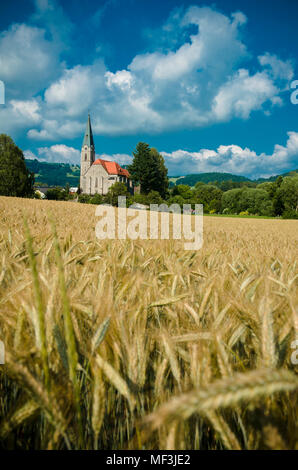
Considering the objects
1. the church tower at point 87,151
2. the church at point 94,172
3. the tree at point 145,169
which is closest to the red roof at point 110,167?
the church at point 94,172

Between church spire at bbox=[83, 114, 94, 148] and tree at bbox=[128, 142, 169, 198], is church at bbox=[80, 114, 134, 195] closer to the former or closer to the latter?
church spire at bbox=[83, 114, 94, 148]

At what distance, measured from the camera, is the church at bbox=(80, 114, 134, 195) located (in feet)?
227

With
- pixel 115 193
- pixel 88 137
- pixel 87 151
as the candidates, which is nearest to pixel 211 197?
pixel 115 193

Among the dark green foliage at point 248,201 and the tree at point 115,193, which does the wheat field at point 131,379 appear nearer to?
the tree at point 115,193

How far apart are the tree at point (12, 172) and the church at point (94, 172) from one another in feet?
103

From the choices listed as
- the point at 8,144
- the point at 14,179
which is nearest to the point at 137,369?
the point at 14,179

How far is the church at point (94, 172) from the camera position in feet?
227

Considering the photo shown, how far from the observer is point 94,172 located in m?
70.1

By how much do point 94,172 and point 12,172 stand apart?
122 feet

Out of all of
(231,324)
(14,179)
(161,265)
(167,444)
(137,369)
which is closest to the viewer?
(167,444)

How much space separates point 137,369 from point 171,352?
70 mm

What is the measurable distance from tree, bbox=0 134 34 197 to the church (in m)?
31.3
